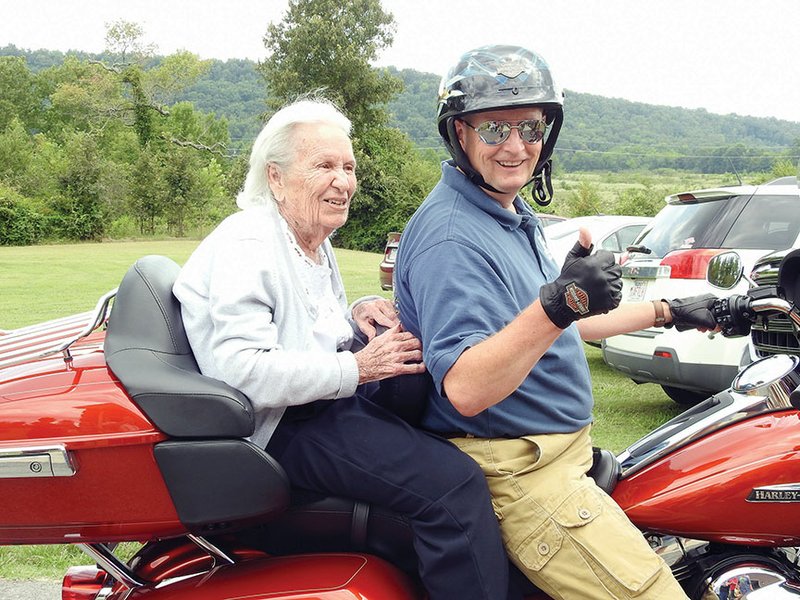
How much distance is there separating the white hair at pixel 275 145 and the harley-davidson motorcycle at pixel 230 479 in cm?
32

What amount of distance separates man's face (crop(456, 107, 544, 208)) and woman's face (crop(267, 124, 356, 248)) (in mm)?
365

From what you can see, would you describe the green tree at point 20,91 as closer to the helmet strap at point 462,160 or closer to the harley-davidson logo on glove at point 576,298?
the helmet strap at point 462,160

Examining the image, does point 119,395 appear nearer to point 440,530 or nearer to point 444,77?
point 440,530

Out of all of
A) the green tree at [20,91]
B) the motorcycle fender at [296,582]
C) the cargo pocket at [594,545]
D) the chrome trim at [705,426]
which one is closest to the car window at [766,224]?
the chrome trim at [705,426]

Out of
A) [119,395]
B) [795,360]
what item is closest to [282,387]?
[119,395]

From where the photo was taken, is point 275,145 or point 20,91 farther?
point 20,91

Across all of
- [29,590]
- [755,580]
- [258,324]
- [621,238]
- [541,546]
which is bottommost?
[29,590]

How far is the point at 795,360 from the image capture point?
2.24 metres

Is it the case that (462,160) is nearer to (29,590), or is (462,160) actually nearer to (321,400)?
(321,400)

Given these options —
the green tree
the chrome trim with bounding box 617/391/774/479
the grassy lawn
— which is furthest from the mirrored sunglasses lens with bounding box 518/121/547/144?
the green tree

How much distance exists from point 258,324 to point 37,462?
567 millimetres

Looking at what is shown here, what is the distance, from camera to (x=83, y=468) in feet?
6.19

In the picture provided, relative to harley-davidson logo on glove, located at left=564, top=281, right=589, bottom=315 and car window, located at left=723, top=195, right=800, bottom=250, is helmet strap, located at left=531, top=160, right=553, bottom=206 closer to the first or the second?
harley-davidson logo on glove, located at left=564, top=281, right=589, bottom=315

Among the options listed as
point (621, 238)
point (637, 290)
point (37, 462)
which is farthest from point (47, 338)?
point (621, 238)
